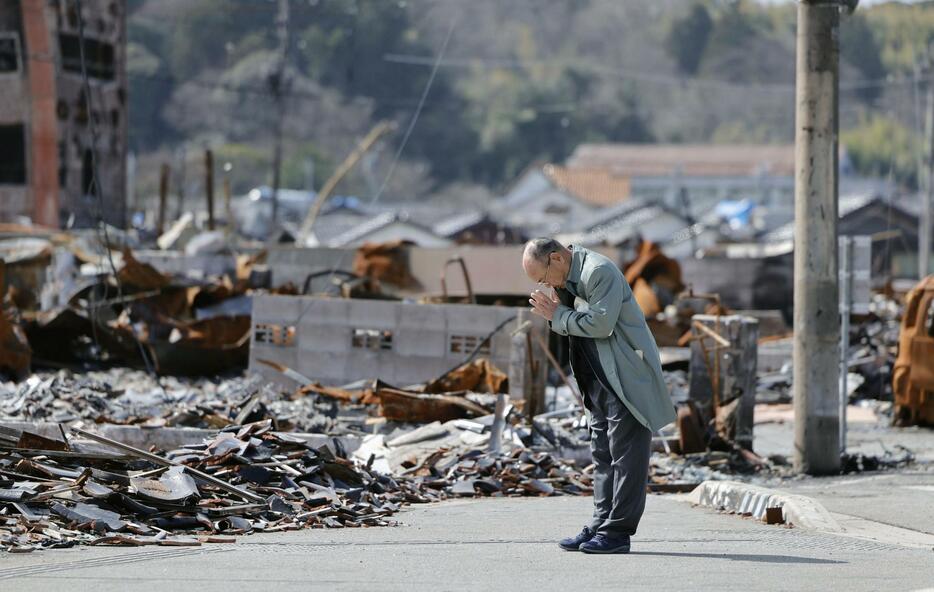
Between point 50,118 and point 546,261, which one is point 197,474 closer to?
point 546,261

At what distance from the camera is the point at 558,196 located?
10062 cm

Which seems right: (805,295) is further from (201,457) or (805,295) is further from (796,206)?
(201,457)

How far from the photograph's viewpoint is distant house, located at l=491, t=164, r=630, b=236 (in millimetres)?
98375

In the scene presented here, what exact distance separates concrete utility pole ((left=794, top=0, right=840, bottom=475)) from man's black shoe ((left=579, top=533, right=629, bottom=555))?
18.8ft

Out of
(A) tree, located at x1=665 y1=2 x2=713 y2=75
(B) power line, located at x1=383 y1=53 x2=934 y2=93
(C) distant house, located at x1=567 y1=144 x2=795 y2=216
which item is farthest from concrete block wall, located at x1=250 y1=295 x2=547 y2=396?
(A) tree, located at x1=665 y1=2 x2=713 y2=75

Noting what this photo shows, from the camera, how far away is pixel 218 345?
2125 centimetres

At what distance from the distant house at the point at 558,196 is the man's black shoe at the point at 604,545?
85.9 m

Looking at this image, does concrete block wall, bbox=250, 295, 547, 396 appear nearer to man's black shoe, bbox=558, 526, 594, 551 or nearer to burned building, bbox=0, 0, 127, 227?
man's black shoe, bbox=558, 526, 594, 551

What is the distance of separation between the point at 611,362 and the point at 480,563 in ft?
3.93

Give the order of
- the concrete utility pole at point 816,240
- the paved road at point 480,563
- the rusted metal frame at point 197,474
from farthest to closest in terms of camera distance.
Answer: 1. the concrete utility pole at point 816,240
2. the rusted metal frame at point 197,474
3. the paved road at point 480,563

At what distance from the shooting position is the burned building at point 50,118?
44.1 m

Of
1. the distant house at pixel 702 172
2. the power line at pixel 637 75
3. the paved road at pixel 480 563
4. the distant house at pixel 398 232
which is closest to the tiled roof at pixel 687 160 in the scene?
the distant house at pixel 702 172

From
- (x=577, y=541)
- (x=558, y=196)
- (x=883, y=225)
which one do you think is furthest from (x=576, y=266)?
(x=558, y=196)

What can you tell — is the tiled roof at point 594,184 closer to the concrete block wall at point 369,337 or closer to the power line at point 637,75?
the power line at point 637,75
